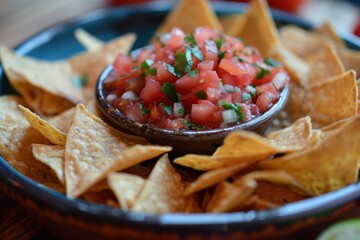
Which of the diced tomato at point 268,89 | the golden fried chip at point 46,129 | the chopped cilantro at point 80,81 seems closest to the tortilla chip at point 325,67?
the diced tomato at point 268,89

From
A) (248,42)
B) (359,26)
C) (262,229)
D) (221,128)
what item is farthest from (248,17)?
(262,229)

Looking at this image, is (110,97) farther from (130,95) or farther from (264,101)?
(264,101)

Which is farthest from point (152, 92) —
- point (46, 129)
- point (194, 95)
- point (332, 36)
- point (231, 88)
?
point (332, 36)

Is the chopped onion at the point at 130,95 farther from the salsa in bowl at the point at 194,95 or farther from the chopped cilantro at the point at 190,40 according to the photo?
the chopped cilantro at the point at 190,40

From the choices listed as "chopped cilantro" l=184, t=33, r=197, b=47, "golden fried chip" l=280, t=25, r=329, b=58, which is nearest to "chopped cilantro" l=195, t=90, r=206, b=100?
"chopped cilantro" l=184, t=33, r=197, b=47

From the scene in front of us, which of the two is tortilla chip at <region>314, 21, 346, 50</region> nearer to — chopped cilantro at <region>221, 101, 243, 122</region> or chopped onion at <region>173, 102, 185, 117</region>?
chopped cilantro at <region>221, 101, 243, 122</region>
